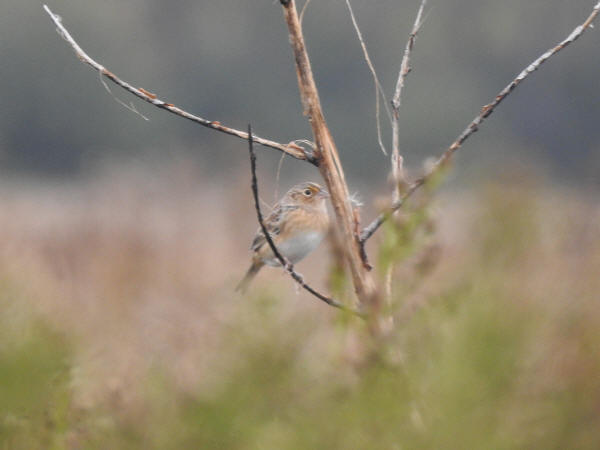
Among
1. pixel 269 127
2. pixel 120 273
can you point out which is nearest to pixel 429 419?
pixel 120 273

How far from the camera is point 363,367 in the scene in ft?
3.12

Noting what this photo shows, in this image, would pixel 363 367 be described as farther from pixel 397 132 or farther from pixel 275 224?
pixel 275 224

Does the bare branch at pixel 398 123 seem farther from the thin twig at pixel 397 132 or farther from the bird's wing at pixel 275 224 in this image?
the bird's wing at pixel 275 224

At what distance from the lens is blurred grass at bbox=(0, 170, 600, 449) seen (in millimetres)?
825

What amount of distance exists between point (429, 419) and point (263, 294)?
26cm

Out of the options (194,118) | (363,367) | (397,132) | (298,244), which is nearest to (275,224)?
(298,244)

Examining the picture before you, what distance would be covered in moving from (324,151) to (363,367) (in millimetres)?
794

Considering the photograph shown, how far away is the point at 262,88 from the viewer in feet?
196

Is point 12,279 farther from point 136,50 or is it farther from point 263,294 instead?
point 136,50

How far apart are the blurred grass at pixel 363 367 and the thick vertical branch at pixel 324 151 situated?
1.14 ft

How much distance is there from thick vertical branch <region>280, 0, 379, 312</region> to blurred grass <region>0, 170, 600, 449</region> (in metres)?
0.35

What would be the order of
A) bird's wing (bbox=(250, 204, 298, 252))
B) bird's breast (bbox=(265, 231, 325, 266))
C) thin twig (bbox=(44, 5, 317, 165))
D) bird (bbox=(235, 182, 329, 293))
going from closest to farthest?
thin twig (bbox=(44, 5, 317, 165))
bird's breast (bbox=(265, 231, 325, 266))
bird (bbox=(235, 182, 329, 293))
bird's wing (bbox=(250, 204, 298, 252))

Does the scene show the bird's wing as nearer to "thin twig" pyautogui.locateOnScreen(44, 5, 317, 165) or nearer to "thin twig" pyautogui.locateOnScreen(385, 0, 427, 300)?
"thin twig" pyautogui.locateOnScreen(385, 0, 427, 300)

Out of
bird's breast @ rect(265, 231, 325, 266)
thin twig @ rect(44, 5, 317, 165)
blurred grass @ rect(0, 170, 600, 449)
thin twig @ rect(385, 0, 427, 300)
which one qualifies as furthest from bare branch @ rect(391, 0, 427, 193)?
bird's breast @ rect(265, 231, 325, 266)
